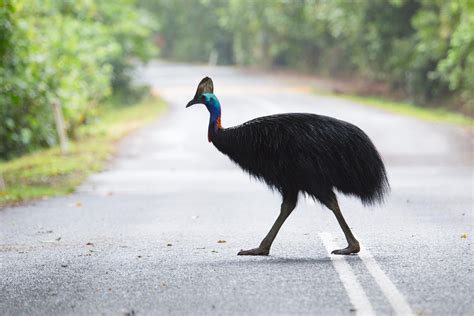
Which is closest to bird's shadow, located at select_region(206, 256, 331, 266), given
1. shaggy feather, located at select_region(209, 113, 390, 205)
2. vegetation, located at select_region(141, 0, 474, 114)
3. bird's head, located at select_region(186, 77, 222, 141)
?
shaggy feather, located at select_region(209, 113, 390, 205)

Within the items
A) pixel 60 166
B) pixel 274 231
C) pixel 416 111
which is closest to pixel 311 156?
pixel 274 231

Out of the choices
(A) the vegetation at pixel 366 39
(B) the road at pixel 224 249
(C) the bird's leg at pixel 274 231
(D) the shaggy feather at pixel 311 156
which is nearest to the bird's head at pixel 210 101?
(D) the shaggy feather at pixel 311 156

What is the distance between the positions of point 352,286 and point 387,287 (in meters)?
0.25

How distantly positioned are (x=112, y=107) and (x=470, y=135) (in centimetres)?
1775

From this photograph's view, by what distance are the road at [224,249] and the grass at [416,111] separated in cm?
954

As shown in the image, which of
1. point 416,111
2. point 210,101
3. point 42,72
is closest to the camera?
point 210,101

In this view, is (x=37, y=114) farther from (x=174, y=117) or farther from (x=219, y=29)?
(x=219, y=29)

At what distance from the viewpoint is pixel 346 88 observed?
4697cm

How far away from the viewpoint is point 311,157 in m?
7.89

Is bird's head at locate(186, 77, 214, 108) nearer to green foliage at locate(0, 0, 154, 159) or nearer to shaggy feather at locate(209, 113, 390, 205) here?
shaggy feather at locate(209, 113, 390, 205)

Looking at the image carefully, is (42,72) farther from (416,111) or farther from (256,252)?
(416,111)

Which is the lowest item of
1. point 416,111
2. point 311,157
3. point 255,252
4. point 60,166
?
point 416,111

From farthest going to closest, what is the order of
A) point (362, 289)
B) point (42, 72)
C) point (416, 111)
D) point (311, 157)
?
point (416, 111) → point (42, 72) → point (311, 157) → point (362, 289)

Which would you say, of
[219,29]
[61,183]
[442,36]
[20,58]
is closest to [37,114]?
[20,58]
